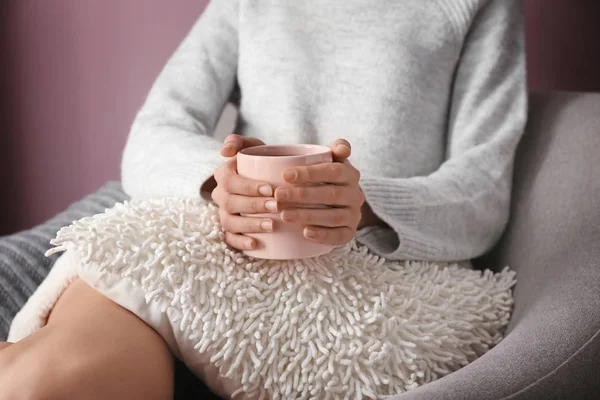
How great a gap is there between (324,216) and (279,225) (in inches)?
1.9

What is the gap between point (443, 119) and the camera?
3.16 feet

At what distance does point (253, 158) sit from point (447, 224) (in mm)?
337

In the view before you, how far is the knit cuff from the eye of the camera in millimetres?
750

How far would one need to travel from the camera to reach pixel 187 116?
36.9 inches

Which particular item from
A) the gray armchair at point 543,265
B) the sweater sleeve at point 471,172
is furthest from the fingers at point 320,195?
the gray armchair at point 543,265

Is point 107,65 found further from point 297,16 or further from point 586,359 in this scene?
point 586,359

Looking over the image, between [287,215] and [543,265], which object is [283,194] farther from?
[543,265]

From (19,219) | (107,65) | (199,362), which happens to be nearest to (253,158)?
(199,362)

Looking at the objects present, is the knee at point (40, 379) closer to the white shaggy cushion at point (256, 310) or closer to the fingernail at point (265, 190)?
the white shaggy cushion at point (256, 310)

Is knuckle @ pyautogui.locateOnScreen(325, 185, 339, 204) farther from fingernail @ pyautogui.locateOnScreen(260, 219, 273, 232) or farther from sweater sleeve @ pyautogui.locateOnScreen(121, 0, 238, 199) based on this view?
sweater sleeve @ pyautogui.locateOnScreen(121, 0, 238, 199)

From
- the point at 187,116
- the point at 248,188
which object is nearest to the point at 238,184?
the point at 248,188

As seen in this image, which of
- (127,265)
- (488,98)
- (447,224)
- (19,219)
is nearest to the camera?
(127,265)

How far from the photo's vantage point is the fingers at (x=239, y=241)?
2.00 feet

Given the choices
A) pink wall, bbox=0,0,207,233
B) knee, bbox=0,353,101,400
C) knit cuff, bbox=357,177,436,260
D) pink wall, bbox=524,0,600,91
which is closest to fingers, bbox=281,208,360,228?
knit cuff, bbox=357,177,436,260
